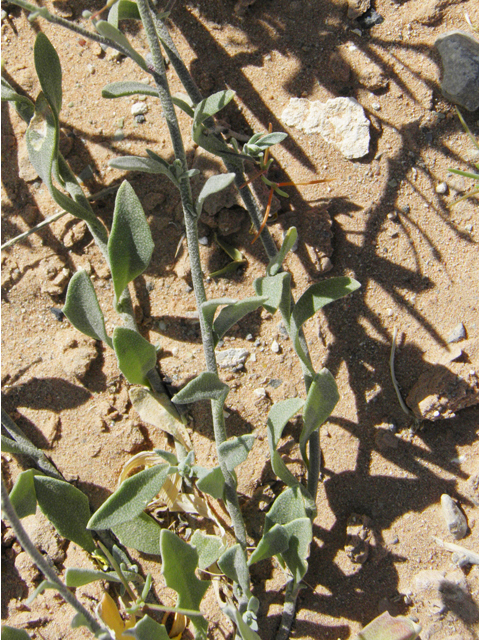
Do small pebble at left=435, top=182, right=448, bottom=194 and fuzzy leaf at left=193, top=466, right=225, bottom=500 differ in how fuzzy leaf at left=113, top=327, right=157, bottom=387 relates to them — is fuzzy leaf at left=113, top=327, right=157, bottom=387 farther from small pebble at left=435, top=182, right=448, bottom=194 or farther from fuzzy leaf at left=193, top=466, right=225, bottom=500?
small pebble at left=435, top=182, right=448, bottom=194

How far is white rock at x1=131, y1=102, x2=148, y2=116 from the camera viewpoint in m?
1.61

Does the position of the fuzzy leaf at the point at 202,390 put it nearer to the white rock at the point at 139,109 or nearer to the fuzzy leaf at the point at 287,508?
the fuzzy leaf at the point at 287,508

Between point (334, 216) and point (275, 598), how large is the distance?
1136mm

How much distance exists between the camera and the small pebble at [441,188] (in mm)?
1568

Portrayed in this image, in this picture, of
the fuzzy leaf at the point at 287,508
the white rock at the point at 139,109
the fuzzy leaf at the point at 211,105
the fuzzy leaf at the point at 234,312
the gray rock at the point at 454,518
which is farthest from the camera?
the white rock at the point at 139,109

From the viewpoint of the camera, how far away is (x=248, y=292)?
1587mm

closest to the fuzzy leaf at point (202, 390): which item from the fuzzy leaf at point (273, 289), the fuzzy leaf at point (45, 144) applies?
the fuzzy leaf at point (273, 289)

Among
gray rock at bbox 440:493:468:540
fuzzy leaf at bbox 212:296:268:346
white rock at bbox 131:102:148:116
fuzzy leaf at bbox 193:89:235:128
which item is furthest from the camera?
white rock at bbox 131:102:148:116

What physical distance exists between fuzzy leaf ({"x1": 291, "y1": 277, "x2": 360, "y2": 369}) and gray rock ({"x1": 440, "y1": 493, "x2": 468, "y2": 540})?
622 mm

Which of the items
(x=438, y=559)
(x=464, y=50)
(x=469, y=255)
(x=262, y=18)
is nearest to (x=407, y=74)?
(x=464, y=50)

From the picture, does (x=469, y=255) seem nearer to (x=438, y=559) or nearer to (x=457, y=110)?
(x=457, y=110)

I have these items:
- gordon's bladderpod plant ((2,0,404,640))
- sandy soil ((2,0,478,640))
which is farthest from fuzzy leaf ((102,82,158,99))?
sandy soil ((2,0,478,640))

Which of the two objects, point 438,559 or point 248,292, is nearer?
point 438,559

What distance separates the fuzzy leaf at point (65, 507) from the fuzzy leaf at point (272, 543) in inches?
17.9
